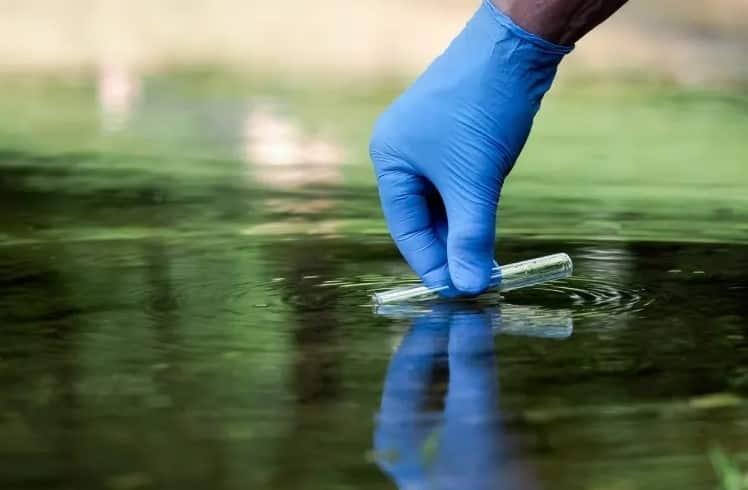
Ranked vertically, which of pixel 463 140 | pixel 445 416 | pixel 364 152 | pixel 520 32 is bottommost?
pixel 364 152

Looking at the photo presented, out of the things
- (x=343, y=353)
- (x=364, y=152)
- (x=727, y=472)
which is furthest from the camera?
(x=364, y=152)

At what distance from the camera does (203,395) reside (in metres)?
1.80

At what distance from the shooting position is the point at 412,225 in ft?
8.16

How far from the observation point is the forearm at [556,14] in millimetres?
2371

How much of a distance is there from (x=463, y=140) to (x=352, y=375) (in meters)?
0.61

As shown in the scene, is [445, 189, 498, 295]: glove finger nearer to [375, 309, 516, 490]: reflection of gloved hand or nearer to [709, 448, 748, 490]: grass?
[375, 309, 516, 490]: reflection of gloved hand

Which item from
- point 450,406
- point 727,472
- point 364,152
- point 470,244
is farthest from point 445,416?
point 364,152

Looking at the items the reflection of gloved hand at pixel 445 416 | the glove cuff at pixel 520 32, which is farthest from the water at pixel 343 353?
the glove cuff at pixel 520 32

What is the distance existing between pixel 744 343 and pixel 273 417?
0.72m

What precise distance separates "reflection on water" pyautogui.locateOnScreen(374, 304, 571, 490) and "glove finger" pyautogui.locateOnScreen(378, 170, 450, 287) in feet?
0.35

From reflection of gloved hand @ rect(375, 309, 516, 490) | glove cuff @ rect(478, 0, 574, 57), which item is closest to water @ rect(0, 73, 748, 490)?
reflection of gloved hand @ rect(375, 309, 516, 490)

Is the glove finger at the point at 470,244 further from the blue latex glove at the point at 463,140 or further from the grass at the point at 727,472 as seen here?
the grass at the point at 727,472

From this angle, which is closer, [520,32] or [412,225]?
[520,32]

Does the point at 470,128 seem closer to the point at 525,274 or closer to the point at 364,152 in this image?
the point at 525,274
